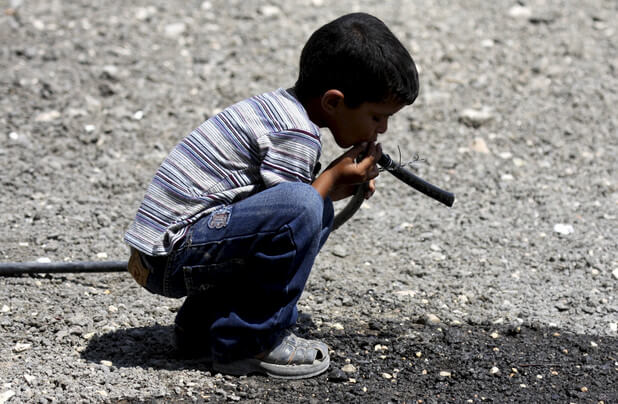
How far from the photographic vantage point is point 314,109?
2.51 meters

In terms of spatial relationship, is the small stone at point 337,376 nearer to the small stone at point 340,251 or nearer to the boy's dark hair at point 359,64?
the boy's dark hair at point 359,64

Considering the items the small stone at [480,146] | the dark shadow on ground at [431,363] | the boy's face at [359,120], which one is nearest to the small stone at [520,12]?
the small stone at [480,146]

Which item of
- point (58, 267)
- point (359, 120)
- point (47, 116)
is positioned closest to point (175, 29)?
point (47, 116)

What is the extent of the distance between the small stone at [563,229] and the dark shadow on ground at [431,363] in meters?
0.90

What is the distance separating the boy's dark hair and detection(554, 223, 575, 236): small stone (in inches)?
64.8

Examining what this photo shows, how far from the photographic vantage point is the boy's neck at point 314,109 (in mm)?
2497

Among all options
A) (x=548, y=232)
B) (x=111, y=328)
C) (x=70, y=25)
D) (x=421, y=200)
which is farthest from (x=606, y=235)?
(x=70, y=25)

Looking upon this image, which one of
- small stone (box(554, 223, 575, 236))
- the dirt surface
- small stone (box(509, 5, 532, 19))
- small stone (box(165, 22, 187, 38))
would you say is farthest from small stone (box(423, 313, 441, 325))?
small stone (box(509, 5, 532, 19))

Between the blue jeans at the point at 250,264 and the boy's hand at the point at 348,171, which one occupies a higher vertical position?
the boy's hand at the point at 348,171

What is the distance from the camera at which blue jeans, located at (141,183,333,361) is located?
237cm

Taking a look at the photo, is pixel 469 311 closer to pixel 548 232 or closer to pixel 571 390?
pixel 571 390

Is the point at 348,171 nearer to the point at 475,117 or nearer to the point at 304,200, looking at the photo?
the point at 304,200

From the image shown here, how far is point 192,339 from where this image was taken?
8.77 feet

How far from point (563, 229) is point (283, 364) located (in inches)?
70.7
